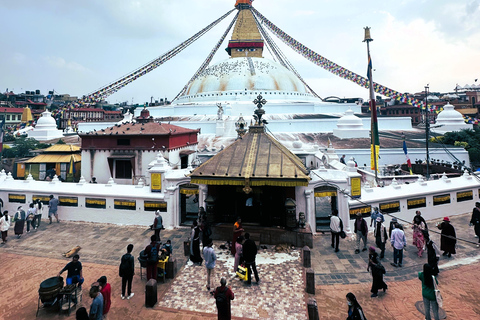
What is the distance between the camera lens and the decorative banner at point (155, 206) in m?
9.22

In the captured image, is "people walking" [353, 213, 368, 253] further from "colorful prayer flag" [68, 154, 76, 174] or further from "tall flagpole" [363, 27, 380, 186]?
"colorful prayer flag" [68, 154, 76, 174]

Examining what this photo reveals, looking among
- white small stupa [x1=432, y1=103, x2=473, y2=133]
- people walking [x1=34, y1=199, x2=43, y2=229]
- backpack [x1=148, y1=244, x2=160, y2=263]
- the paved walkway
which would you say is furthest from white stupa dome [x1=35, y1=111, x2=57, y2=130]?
white small stupa [x1=432, y1=103, x2=473, y2=133]

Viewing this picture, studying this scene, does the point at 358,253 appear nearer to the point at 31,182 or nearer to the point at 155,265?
the point at 155,265

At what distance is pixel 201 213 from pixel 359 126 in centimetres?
1712

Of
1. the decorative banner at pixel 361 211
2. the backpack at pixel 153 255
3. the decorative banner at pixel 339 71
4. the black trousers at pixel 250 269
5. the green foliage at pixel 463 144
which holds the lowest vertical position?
the black trousers at pixel 250 269

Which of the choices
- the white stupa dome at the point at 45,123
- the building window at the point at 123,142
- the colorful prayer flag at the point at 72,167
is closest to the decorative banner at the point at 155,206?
the building window at the point at 123,142

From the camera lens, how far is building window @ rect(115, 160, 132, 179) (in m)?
13.3

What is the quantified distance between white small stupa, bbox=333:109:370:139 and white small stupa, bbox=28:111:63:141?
2489 cm

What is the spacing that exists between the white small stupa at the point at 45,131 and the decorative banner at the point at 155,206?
21.3m

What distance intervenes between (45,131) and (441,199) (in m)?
29.3

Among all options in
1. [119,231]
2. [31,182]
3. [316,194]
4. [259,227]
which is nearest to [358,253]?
[316,194]

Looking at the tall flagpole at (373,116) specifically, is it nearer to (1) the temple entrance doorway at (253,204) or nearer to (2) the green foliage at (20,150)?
(1) the temple entrance doorway at (253,204)

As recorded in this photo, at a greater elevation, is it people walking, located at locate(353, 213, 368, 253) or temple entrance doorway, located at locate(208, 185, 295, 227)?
temple entrance doorway, located at locate(208, 185, 295, 227)

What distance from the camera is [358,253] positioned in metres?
7.03
